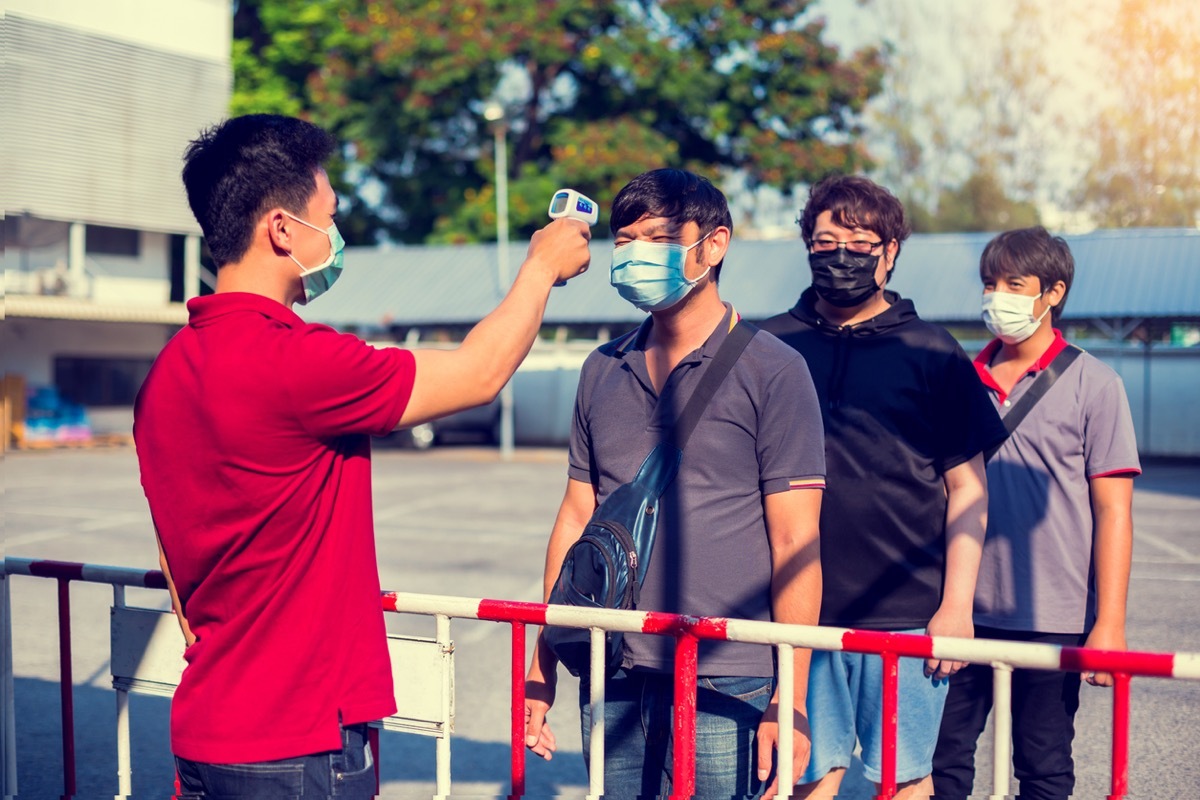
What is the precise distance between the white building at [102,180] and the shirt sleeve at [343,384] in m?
26.3

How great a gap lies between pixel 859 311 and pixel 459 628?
16.3 feet

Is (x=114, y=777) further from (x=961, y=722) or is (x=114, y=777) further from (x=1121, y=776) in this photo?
(x=1121, y=776)

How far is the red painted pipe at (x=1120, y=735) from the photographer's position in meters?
2.34

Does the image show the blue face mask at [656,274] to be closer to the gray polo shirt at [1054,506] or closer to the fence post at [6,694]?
the gray polo shirt at [1054,506]

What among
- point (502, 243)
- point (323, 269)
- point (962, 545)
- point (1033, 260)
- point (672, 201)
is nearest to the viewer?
point (323, 269)

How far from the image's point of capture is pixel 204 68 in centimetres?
2898

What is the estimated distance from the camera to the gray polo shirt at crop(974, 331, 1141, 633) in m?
3.30

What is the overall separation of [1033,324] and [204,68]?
29103 millimetres

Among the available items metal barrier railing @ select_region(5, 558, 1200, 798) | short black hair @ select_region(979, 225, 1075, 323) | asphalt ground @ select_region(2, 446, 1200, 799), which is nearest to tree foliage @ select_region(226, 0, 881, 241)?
asphalt ground @ select_region(2, 446, 1200, 799)

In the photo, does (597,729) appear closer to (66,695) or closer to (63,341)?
(66,695)

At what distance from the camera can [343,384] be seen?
1.91 metres

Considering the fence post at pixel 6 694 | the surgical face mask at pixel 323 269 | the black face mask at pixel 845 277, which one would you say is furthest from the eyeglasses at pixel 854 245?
the fence post at pixel 6 694

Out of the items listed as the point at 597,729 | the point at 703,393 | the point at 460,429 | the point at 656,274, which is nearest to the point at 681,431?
the point at 703,393

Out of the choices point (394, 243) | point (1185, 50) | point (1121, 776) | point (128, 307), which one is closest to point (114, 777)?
point (1121, 776)
